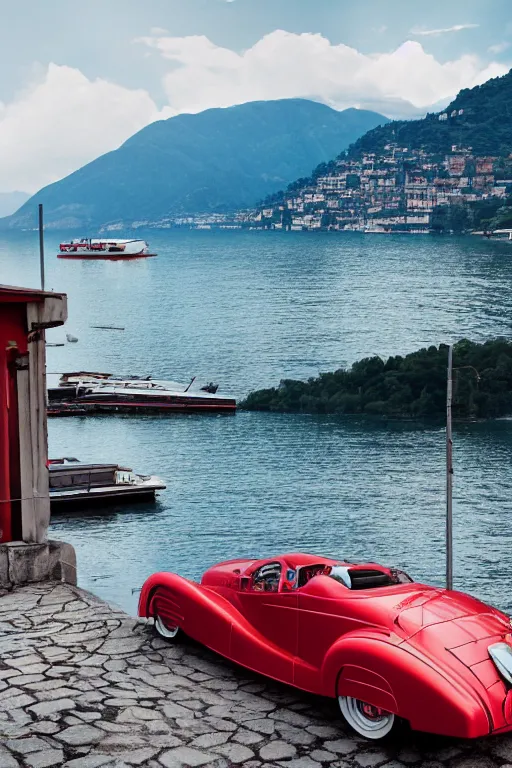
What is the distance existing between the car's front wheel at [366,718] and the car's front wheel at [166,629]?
204cm

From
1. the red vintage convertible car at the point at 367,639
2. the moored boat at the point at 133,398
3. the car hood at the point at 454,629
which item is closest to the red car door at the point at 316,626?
the red vintage convertible car at the point at 367,639

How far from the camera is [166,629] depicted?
7.90 m

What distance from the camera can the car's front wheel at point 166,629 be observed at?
25.7 feet

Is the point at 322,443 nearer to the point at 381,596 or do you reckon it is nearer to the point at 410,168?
the point at 381,596

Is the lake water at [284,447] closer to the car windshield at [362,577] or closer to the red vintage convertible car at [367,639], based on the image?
the red vintage convertible car at [367,639]

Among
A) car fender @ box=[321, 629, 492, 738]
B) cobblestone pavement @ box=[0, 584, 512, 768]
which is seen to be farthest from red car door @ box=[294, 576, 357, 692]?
cobblestone pavement @ box=[0, 584, 512, 768]

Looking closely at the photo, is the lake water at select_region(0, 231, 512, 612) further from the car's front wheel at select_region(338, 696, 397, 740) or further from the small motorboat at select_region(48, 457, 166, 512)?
the car's front wheel at select_region(338, 696, 397, 740)

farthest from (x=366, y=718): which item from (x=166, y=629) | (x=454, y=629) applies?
(x=166, y=629)

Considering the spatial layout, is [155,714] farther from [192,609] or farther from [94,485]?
[94,485]

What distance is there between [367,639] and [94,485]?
27991mm

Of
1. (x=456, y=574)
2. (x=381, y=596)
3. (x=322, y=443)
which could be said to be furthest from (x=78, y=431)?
(x=381, y=596)

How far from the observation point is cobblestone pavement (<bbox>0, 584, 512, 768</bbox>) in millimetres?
5777

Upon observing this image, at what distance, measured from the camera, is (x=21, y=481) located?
9398 millimetres

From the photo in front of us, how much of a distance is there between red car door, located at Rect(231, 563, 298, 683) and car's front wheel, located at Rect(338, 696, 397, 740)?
57 cm
